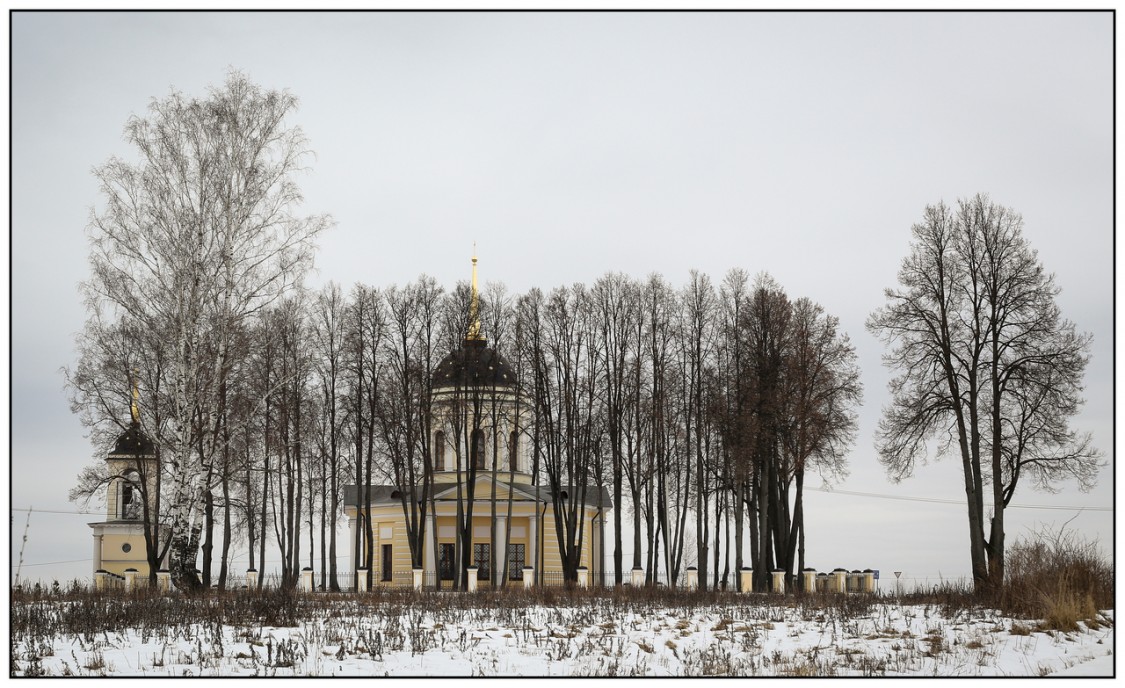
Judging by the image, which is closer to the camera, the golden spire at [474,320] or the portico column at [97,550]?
the golden spire at [474,320]

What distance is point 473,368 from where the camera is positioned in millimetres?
39250

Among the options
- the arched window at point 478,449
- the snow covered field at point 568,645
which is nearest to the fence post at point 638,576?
the arched window at point 478,449

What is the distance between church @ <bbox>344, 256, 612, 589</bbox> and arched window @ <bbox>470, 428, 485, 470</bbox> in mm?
49

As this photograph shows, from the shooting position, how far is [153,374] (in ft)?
87.4

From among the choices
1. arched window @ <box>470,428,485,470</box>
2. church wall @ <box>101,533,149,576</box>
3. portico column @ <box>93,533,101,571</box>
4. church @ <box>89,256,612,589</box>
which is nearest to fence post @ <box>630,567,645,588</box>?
church @ <box>89,256,612,589</box>

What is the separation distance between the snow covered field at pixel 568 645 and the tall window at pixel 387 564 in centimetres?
2697

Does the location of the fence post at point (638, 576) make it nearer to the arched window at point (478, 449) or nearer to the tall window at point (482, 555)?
the arched window at point (478, 449)

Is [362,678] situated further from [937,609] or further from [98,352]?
[98,352]

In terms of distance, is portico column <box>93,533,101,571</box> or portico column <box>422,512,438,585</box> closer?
portico column <box>422,512,438,585</box>

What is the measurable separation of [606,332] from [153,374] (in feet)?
52.4

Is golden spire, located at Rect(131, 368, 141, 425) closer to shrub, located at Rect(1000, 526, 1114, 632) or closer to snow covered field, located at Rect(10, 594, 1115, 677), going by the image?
snow covered field, located at Rect(10, 594, 1115, 677)

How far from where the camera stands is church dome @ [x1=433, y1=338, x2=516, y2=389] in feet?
127

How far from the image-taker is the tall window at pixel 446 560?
1754 inches

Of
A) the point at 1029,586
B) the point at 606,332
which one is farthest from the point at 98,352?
the point at 1029,586
